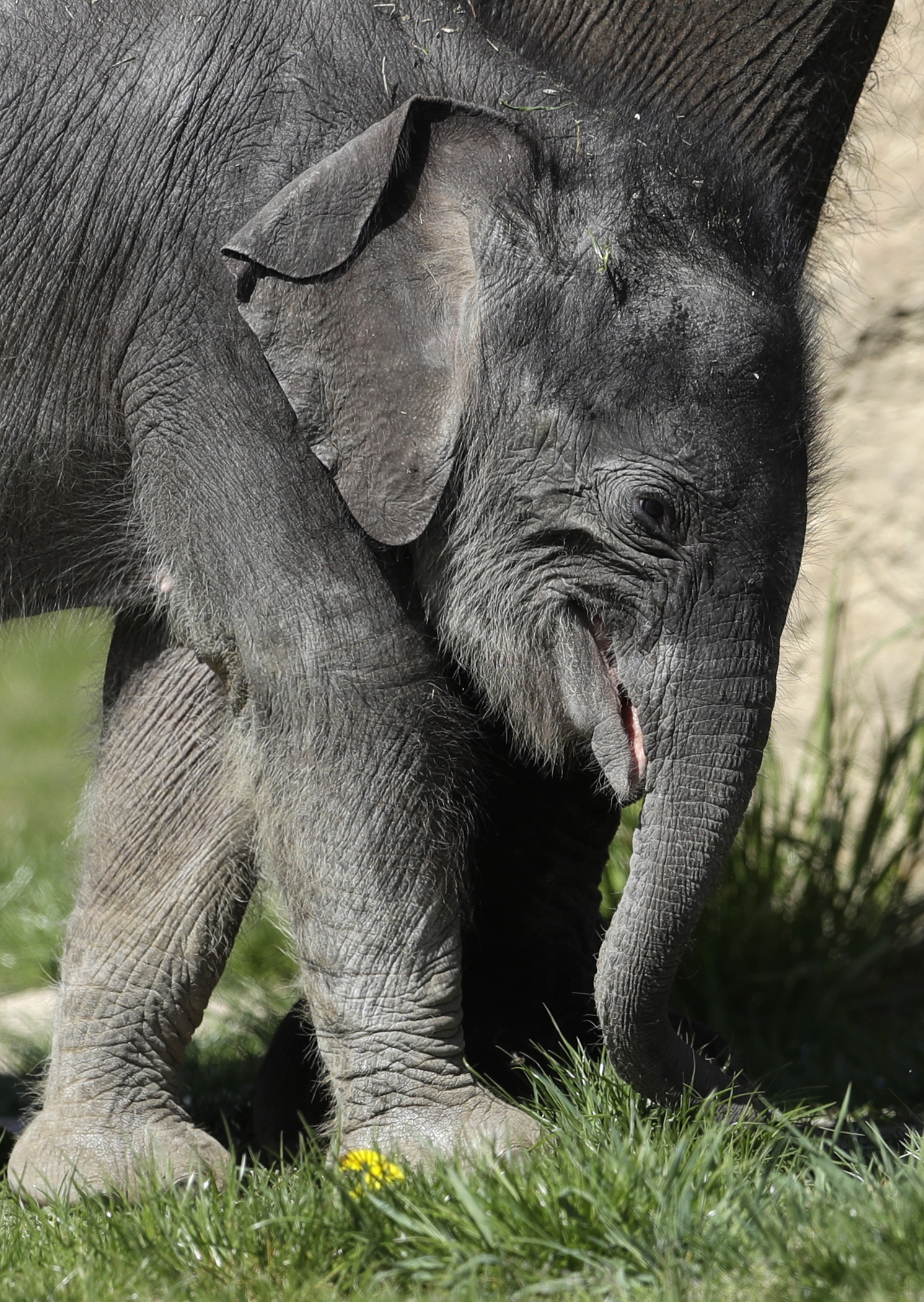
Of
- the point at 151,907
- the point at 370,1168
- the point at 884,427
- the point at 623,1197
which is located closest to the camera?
the point at 623,1197

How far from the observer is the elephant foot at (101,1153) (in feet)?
10.6

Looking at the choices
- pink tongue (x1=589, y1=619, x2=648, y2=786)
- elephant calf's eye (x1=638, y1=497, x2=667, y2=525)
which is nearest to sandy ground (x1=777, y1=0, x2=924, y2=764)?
pink tongue (x1=589, y1=619, x2=648, y2=786)

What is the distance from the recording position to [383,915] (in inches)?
122

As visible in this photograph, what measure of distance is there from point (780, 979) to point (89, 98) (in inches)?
125

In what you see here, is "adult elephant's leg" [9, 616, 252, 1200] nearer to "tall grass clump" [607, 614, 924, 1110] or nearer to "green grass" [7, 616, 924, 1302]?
"green grass" [7, 616, 924, 1302]

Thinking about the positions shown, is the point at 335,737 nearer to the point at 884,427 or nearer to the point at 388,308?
the point at 388,308

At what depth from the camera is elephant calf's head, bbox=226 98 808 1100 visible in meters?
2.96

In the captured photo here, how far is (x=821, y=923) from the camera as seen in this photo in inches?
191

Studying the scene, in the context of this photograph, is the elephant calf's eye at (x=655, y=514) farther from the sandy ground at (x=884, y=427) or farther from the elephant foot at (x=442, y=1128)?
the sandy ground at (x=884, y=427)

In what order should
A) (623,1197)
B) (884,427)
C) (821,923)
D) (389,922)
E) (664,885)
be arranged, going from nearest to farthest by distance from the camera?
1. (623,1197)
2. (664,885)
3. (389,922)
4. (821,923)
5. (884,427)

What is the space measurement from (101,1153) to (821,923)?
2408 millimetres

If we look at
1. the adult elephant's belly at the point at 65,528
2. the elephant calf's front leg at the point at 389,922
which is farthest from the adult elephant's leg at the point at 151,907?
the elephant calf's front leg at the point at 389,922

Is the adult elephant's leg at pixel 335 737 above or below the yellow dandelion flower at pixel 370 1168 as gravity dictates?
above

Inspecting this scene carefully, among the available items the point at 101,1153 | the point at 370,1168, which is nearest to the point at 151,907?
the point at 101,1153
